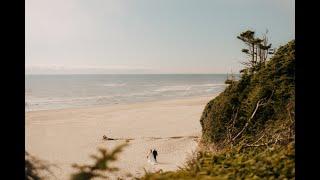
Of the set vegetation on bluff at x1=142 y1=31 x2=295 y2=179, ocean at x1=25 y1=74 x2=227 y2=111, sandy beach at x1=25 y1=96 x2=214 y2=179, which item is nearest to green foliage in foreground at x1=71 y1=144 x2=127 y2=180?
vegetation on bluff at x1=142 y1=31 x2=295 y2=179

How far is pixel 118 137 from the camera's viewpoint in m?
26.5

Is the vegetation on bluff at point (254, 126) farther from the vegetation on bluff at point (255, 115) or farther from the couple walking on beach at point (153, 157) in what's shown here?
the couple walking on beach at point (153, 157)

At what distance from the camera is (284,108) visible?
10.6 metres

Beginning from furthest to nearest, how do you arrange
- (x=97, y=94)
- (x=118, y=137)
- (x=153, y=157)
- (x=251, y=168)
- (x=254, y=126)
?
(x=97, y=94) < (x=118, y=137) < (x=153, y=157) < (x=254, y=126) < (x=251, y=168)

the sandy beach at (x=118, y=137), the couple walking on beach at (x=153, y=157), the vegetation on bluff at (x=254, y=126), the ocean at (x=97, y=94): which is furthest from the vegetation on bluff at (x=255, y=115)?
the ocean at (x=97, y=94)

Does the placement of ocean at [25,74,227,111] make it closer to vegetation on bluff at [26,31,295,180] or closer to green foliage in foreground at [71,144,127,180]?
vegetation on bluff at [26,31,295,180]

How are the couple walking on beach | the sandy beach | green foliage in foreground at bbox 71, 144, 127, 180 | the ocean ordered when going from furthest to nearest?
the ocean
the sandy beach
the couple walking on beach
green foliage in foreground at bbox 71, 144, 127, 180

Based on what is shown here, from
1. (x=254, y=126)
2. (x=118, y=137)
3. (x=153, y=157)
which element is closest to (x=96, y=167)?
(x=254, y=126)

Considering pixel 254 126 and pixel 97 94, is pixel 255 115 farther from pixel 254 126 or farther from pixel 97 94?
pixel 97 94

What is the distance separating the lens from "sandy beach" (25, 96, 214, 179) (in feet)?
59.3

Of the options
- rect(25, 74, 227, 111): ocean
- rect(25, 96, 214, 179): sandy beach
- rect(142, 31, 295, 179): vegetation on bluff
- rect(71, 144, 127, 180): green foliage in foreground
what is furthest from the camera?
rect(25, 74, 227, 111): ocean

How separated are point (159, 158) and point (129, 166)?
5.02 ft
